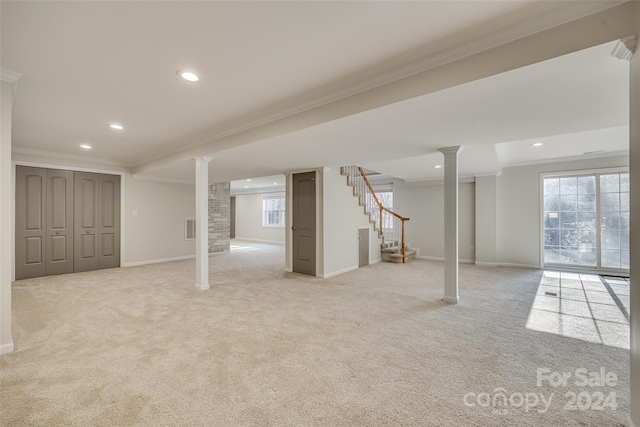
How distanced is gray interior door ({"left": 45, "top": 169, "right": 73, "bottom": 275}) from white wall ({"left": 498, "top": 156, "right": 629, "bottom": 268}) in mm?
9660

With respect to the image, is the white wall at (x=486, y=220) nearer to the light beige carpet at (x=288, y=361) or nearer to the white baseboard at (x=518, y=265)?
the white baseboard at (x=518, y=265)

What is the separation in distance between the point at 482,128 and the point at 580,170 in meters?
4.84

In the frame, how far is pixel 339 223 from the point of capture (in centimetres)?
588

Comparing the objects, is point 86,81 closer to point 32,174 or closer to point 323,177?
point 323,177

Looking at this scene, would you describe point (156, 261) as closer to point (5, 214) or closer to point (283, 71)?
point (5, 214)

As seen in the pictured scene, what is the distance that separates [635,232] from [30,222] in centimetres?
804

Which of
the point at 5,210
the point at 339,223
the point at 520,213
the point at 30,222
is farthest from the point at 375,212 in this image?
the point at 30,222

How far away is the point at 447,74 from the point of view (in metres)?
2.05

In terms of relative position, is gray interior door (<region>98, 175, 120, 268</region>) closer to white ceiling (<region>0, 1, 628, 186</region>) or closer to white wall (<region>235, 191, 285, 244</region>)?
white ceiling (<region>0, 1, 628, 186</region>)

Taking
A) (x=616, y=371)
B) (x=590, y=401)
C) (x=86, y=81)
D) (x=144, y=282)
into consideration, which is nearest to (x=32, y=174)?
(x=144, y=282)

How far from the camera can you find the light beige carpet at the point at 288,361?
1.70m

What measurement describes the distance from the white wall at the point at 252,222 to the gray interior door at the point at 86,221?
6576 mm

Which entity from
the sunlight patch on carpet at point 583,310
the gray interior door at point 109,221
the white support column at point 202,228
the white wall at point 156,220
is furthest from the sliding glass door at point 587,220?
the gray interior door at point 109,221

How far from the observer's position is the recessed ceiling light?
2324 mm
